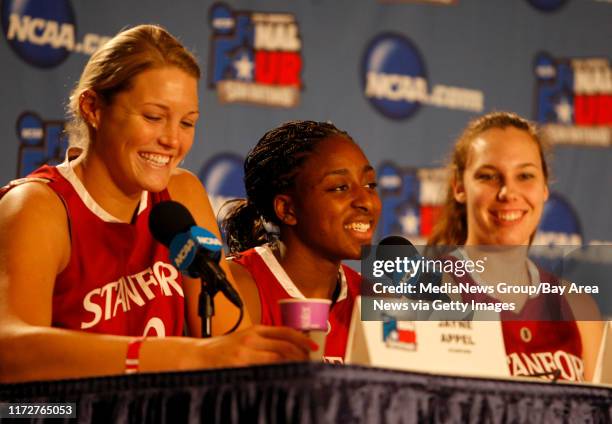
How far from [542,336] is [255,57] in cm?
169

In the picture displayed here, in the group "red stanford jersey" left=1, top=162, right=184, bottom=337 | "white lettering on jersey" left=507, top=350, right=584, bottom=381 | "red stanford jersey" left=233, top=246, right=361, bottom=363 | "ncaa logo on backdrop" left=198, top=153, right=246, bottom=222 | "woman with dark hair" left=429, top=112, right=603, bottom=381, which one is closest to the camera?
"red stanford jersey" left=1, top=162, right=184, bottom=337

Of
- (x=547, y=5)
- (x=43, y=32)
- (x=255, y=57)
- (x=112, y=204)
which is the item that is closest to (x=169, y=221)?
(x=112, y=204)

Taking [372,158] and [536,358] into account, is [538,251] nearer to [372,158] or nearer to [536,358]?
[372,158]

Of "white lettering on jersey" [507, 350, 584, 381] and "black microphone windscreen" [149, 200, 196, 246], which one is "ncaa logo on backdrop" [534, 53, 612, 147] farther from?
"black microphone windscreen" [149, 200, 196, 246]

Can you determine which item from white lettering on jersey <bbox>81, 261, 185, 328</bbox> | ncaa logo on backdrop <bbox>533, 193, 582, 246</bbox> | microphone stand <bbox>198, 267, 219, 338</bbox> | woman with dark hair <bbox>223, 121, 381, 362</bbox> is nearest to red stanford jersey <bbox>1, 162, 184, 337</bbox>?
white lettering on jersey <bbox>81, 261, 185, 328</bbox>

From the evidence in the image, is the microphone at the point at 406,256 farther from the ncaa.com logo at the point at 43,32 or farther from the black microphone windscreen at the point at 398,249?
the ncaa.com logo at the point at 43,32

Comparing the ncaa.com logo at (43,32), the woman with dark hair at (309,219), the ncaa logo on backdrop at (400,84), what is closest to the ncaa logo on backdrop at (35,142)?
the ncaa.com logo at (43,32)

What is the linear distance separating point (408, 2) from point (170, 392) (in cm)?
314

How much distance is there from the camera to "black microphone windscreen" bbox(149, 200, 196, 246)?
56.6 inches

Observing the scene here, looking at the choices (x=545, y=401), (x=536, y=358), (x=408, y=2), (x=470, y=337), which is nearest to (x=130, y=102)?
(x=470, y=337)

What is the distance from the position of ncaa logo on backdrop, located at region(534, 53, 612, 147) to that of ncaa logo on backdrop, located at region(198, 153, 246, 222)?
1657 mm

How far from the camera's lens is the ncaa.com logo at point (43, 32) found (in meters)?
3.06

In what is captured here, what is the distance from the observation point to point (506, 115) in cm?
298

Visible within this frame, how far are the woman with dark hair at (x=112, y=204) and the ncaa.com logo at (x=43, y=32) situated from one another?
1.20 metres
